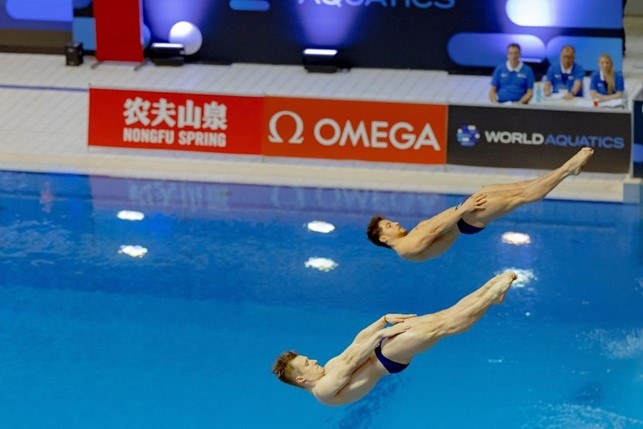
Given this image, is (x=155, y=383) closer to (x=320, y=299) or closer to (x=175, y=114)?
(x=320, y=299)

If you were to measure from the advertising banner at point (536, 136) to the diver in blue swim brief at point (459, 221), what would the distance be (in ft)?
17.9

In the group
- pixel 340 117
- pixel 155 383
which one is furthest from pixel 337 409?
pixel 340 117

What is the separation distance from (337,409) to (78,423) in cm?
218

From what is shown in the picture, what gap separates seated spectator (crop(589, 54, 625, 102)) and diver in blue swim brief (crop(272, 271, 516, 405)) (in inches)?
293

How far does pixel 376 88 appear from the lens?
17984 millimetres

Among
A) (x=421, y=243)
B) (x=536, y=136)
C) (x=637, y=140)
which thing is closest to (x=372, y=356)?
(x=421, y=243)

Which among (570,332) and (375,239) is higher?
(375,239)

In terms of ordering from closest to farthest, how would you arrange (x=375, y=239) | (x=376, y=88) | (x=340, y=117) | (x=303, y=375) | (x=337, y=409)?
(x=303, y=375), (x=375, y=239), (x=337, y=409), (x=340, y=117), (x=376, y=88)

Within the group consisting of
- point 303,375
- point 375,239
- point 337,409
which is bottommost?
point 337,409

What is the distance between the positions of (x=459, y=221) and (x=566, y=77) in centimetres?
677

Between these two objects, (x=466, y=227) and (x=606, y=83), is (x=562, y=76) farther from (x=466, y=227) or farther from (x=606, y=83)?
(x=466, y=227)

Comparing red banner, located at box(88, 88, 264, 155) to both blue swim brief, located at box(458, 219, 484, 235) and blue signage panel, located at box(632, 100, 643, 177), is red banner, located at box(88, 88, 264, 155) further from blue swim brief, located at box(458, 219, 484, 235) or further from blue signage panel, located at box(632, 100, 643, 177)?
blue swim brief, located at box(458, 219, 484, 235)

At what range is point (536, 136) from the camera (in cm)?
1484

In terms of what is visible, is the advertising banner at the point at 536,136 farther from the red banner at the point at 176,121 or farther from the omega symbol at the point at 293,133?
the red banner at the point at 176,121
